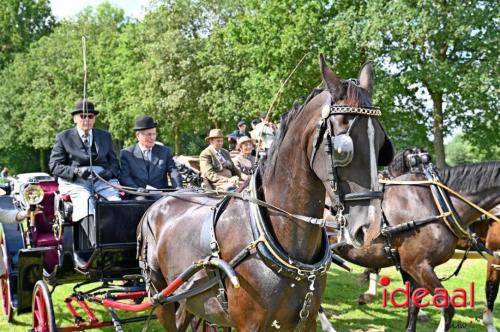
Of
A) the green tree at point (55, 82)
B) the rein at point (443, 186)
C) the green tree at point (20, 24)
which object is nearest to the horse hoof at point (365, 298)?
the rein at point (443, 186)

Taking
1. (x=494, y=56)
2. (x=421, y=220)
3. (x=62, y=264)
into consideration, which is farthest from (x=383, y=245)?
(x=494, y=56)

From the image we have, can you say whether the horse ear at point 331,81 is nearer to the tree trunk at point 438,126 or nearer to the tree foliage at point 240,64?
the tree foliage at point 240,64

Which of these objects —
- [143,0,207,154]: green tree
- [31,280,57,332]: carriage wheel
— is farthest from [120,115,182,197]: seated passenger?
[143,0,207,154]: green tree

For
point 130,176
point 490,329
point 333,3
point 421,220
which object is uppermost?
point 333,3

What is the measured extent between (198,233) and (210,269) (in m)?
0.39

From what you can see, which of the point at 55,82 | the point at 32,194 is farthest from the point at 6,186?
the point at 55,82

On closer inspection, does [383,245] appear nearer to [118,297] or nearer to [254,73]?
[118,297]

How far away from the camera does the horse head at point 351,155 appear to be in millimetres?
2762

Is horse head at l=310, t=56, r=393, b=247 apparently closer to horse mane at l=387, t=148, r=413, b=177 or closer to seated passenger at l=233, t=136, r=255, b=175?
horse mane at l=387, t=148, r=413, b=177

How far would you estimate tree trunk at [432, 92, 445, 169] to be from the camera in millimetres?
20578

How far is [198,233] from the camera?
3.92 meters

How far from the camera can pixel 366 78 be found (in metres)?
3.11

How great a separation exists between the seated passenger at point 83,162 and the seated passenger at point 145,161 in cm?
17

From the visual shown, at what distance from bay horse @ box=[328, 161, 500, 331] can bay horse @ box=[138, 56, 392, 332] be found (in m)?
2.62
